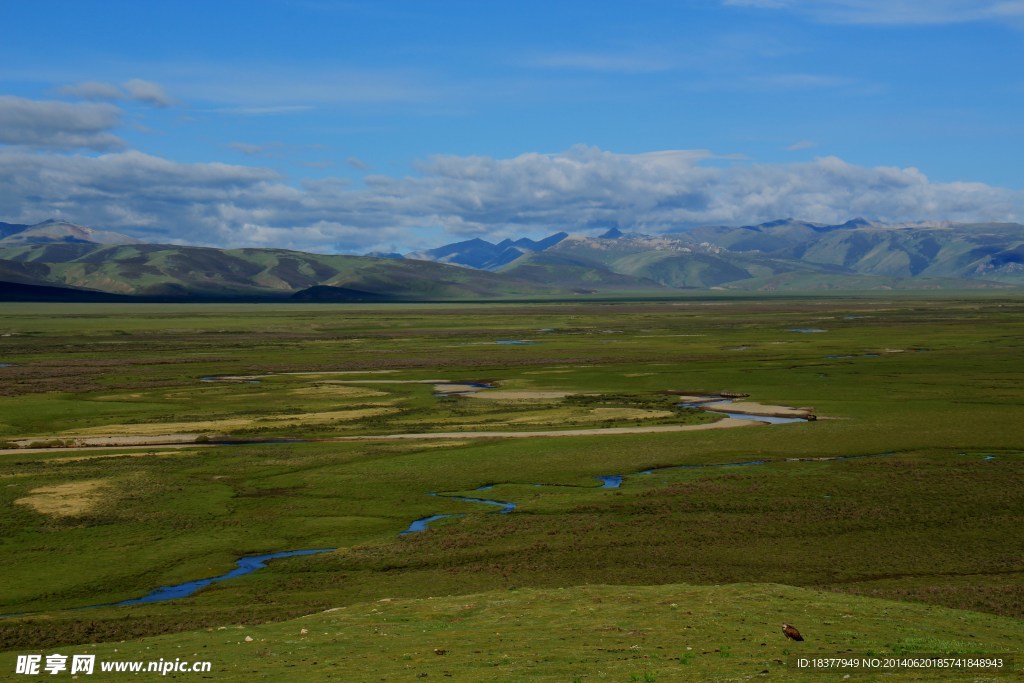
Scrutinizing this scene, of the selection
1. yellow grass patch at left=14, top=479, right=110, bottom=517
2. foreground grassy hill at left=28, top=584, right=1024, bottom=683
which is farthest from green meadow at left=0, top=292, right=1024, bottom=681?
yellow grass patch at left=14, top=479, right=110, bottom=517

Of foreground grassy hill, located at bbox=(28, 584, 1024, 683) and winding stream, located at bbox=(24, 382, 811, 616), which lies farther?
winding stream, located at bbox=(24, 382, 811, 616)

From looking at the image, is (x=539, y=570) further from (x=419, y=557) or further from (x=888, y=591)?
(x=888, y=591)

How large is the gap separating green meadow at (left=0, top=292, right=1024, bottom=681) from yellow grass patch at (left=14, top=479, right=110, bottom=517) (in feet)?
0.90

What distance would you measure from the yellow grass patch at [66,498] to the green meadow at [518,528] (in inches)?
10.8

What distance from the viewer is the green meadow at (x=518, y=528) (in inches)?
A: 1040

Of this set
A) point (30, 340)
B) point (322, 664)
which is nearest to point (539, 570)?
point (322, 664)

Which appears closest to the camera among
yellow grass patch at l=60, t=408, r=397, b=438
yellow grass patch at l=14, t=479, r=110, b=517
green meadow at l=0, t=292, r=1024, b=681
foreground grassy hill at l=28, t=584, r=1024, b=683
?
foreground grassy hill at l=28, t=584, r=1024, b=683

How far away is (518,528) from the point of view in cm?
4581

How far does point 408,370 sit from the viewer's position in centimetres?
12581

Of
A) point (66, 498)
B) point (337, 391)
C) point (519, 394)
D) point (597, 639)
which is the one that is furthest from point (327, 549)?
point (337, 391)

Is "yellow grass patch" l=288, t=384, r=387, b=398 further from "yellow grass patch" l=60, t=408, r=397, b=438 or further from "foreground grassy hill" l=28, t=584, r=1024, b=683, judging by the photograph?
"foreground grassy hill" l=28, t=584, r=1024, b=683

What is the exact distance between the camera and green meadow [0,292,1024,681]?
2642cm

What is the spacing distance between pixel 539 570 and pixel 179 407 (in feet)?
202

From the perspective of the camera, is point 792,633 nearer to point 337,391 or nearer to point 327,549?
point 327,549
